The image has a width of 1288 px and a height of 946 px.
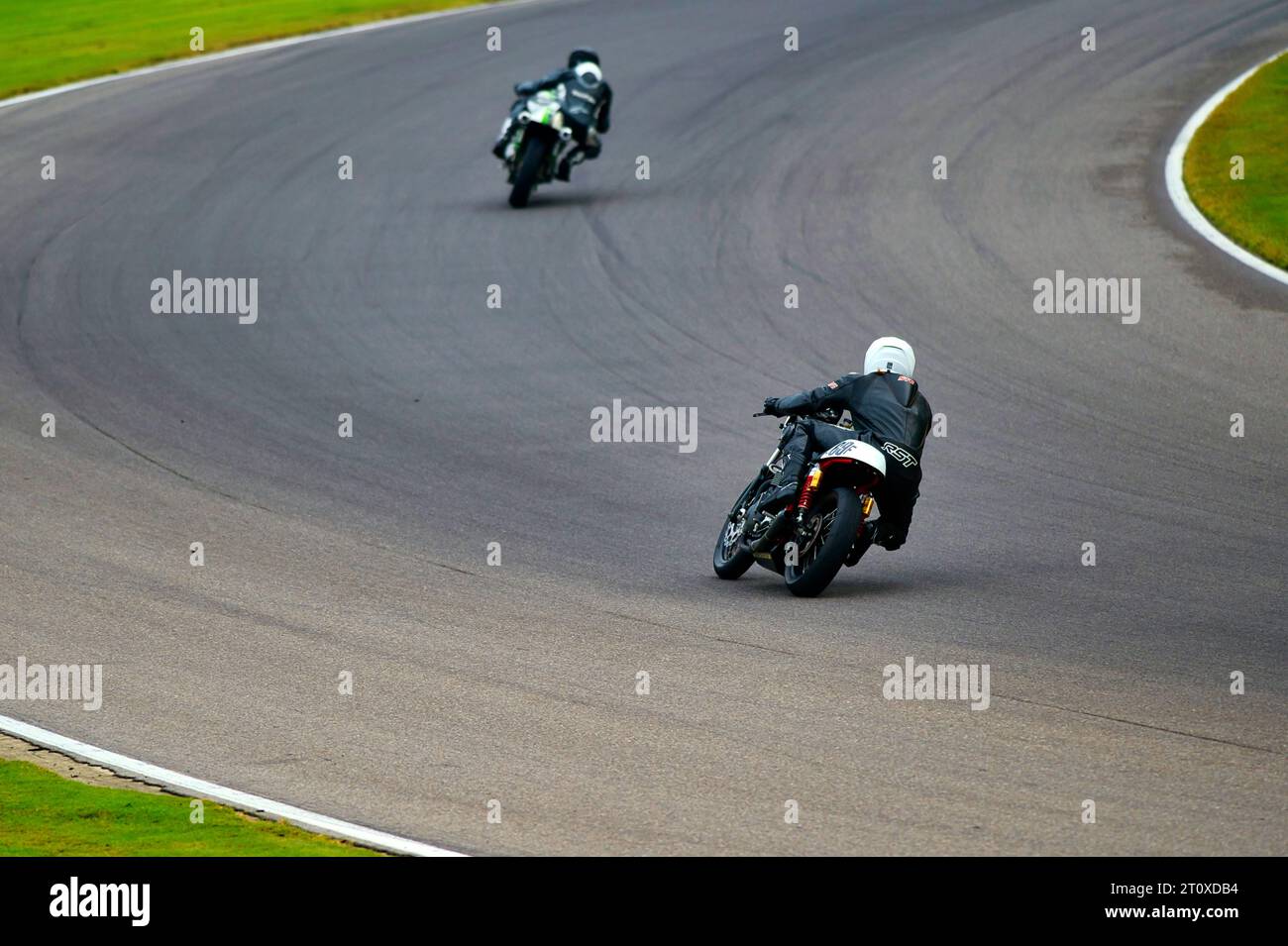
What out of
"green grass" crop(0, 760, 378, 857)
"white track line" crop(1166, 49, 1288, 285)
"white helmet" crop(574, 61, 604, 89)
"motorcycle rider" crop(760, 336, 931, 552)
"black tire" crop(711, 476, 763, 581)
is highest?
"white helmet" crop(574, 61, 604, 89)

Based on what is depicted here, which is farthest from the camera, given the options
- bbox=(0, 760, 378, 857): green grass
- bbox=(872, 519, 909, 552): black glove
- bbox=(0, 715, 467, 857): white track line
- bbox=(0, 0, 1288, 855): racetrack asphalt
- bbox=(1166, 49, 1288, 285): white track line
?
bbox=(1166, 49, 1288, 285): white track line

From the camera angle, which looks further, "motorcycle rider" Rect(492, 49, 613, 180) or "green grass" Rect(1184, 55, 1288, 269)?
"motorcycle rider" Rect(492, 49, 613, 180)

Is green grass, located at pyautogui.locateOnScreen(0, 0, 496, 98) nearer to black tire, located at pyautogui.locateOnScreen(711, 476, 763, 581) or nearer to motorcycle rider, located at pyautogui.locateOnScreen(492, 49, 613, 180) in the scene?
motorcycle rider, located at pyautogui.locateOnScreen(492, 49, 613, 180)

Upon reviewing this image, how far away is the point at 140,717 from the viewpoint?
337 inches

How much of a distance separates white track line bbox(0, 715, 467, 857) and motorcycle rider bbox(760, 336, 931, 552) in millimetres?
4203

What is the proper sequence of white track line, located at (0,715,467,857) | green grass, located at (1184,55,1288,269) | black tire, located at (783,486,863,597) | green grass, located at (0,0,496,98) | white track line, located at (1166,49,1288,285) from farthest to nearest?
green grass, located at (0,0,496,98) → green grass, located at (1184,55,1288,269) → white track line, located at (1166,49,1288,285) → black tire, located at (783,486,863,597) → white track line, located at (0,715,467,857)

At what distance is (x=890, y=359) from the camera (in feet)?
36.9

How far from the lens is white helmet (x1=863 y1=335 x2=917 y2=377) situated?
11.2 metres

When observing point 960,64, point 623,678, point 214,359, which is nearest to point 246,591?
point 623,678

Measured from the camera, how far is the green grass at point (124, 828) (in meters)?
6.78

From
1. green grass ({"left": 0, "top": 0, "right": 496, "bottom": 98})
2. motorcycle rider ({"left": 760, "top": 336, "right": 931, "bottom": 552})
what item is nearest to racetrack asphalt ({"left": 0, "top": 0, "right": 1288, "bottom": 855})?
motorcycle rider ({"left": 760, "top": 336, "right": 931, "bottom": 552})

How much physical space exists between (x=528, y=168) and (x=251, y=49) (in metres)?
12.0

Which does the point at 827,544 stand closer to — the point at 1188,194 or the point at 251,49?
the point at 1188,194

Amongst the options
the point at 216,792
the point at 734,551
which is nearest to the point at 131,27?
the point at 734,551
